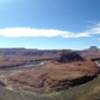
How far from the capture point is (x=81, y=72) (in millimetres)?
90938

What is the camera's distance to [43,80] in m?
88.2

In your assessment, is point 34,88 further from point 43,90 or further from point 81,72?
point 81,72

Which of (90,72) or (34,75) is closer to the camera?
(90,72)

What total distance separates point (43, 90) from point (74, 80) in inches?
439

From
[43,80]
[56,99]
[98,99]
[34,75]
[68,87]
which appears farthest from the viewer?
[34,75]

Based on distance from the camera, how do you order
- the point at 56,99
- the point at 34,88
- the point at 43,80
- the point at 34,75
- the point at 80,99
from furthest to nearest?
the point at 34,75, the point at 43,80, the point at 34,88, the point at 56,99, the point at 80,99

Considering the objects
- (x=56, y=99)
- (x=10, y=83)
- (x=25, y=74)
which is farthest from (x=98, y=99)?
(x=25, y=74)

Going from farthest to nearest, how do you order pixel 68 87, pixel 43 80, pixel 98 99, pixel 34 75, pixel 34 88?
1. pixel 34 75
2. pixel 43 80
3. pixel 34 88
4. pixel 68 87
5. pixel 98 99

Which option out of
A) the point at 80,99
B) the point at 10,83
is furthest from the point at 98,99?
the point at 10,83

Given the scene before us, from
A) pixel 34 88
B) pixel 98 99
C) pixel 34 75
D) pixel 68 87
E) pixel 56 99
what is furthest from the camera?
pixel 34 75

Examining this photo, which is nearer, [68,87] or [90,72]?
[68,87]

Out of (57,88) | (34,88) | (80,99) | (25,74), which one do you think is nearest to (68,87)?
(57,88)

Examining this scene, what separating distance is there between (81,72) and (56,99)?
35.7m

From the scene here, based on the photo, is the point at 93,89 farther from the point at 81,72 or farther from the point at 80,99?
the point at 81,72
